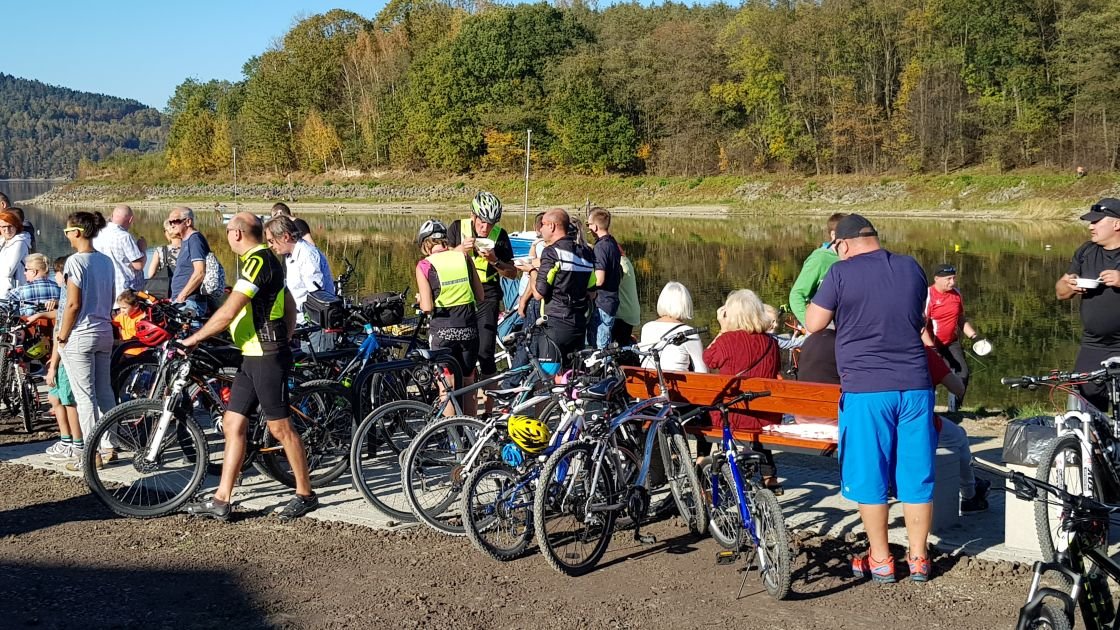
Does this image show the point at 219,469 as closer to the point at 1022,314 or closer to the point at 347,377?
the point at 347,377

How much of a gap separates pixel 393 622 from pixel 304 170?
96.8 metres

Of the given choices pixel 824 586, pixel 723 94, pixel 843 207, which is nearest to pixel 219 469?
pixel 824 586

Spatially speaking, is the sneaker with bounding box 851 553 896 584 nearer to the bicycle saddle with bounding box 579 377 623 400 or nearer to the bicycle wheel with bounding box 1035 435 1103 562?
the bicycle wheel with bounding box 1035 435 1103 562

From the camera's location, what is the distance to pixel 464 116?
273ft

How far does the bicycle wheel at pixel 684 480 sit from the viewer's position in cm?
566

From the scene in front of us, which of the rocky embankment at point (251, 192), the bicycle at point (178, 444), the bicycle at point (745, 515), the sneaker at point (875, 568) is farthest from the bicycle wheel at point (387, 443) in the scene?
the rocky embankment at point (251, 192)

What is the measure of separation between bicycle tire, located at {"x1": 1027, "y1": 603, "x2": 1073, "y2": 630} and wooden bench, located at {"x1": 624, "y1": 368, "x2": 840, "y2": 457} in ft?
8.00

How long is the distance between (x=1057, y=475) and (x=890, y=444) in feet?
2.96

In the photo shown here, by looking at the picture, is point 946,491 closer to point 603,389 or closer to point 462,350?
point 603,389

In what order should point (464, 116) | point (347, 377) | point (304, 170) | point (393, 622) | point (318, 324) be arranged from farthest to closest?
point (304, 170) < point (464, 116) < point (318, 324) < point (347, 377) < point (393, 622)

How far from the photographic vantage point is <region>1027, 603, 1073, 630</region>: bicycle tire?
332 cm

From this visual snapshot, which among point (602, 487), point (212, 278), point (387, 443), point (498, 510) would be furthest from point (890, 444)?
point (212, 278)

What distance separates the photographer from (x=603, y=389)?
5633 millimetres

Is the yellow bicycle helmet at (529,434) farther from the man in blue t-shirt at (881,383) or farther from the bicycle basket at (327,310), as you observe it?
the bicycle basket at (327,310)
